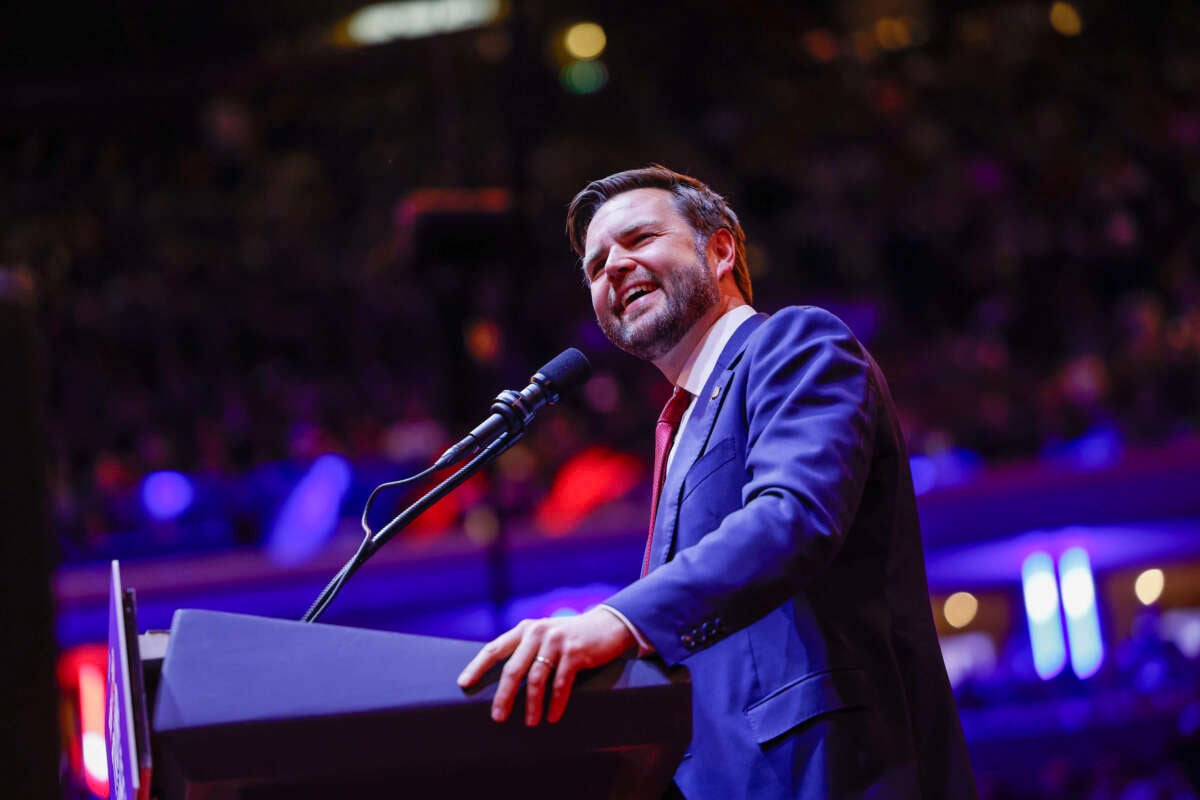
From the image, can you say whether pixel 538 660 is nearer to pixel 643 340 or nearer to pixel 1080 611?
pixel 643 340

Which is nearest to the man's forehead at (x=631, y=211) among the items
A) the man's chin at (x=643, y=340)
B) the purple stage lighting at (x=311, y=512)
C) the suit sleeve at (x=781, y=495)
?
the man's chin at (x=643, y=340)

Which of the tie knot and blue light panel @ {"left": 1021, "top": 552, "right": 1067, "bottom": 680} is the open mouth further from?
blue light panel @ {"left": 1021, "top": 552, "right": 1067, "bottom": 680}

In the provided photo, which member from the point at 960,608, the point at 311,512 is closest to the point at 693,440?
the point at 311,512

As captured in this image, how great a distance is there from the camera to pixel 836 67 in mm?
7957

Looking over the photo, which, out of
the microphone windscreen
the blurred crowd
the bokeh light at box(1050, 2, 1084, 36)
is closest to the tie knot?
the microphone windscreen

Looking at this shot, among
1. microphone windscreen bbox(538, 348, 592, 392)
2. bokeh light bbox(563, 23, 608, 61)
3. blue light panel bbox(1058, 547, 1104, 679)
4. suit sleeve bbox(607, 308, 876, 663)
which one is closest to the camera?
suit sleeve bbox(607, 308, 876, 663)

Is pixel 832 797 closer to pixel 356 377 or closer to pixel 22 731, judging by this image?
pixel 22 731

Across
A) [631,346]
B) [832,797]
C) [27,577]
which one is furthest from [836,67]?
[27,577]

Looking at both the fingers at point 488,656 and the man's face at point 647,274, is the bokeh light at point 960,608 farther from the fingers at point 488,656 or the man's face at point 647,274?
the fingers at point 488,656

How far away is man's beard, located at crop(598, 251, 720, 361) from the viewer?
1.68 meters

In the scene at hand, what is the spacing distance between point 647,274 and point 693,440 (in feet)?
0.94

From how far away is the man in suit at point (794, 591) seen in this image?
3.89ft

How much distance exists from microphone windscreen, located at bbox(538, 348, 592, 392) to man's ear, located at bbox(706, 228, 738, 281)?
25 centimetres

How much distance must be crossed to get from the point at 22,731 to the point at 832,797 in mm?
853
